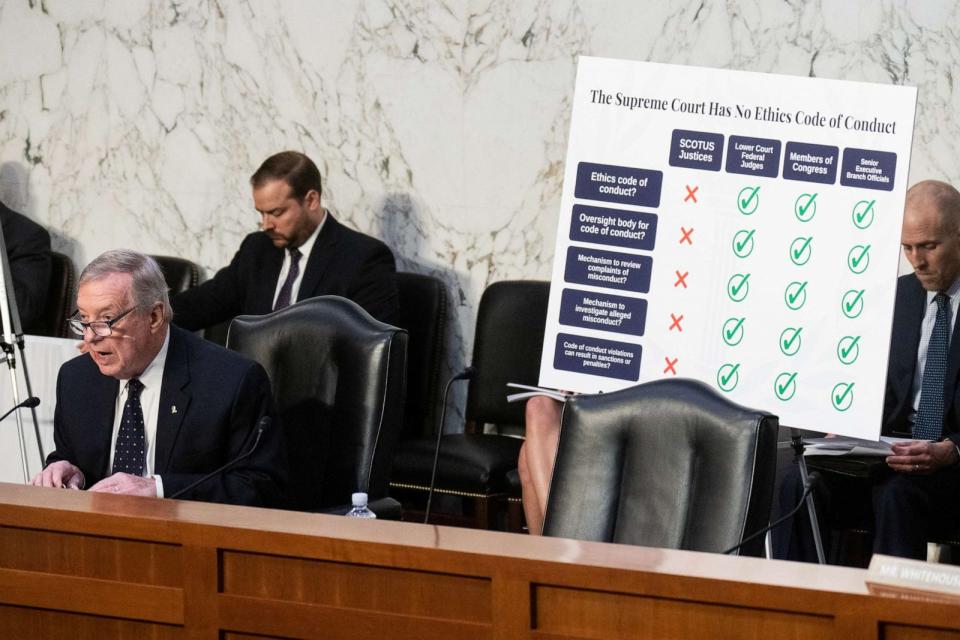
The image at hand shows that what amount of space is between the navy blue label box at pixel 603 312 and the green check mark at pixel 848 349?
56 cm

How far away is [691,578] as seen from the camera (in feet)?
6.31

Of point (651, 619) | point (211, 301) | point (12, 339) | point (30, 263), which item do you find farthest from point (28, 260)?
point (651, 619)

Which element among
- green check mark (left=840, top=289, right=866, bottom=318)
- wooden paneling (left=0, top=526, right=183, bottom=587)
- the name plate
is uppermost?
green check mark (left=840, top=289, right=866, bottom=318)

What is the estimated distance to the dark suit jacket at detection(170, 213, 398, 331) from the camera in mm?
5434

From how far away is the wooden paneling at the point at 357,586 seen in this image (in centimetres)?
206

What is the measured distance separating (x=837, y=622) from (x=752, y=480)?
3.49 ft

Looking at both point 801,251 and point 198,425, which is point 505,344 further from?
point 198,425

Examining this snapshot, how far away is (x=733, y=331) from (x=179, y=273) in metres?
3.04

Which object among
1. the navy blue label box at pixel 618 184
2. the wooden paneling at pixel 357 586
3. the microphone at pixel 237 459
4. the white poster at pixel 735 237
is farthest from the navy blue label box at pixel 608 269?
the wooden paneling at pixel 357 586

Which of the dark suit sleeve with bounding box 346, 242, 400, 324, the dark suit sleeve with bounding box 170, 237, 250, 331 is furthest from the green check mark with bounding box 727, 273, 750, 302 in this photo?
the dark suit sleeve with bounding box 170, 237, 250, 331

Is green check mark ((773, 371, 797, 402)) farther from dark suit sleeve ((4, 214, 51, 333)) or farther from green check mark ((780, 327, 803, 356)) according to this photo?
dark suit sleeve ((4, 214, 51, 333))

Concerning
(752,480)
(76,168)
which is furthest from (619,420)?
(76,168)

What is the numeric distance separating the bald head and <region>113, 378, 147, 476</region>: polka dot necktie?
2.50 meters

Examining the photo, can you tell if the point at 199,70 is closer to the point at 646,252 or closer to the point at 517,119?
the point at 517,119
